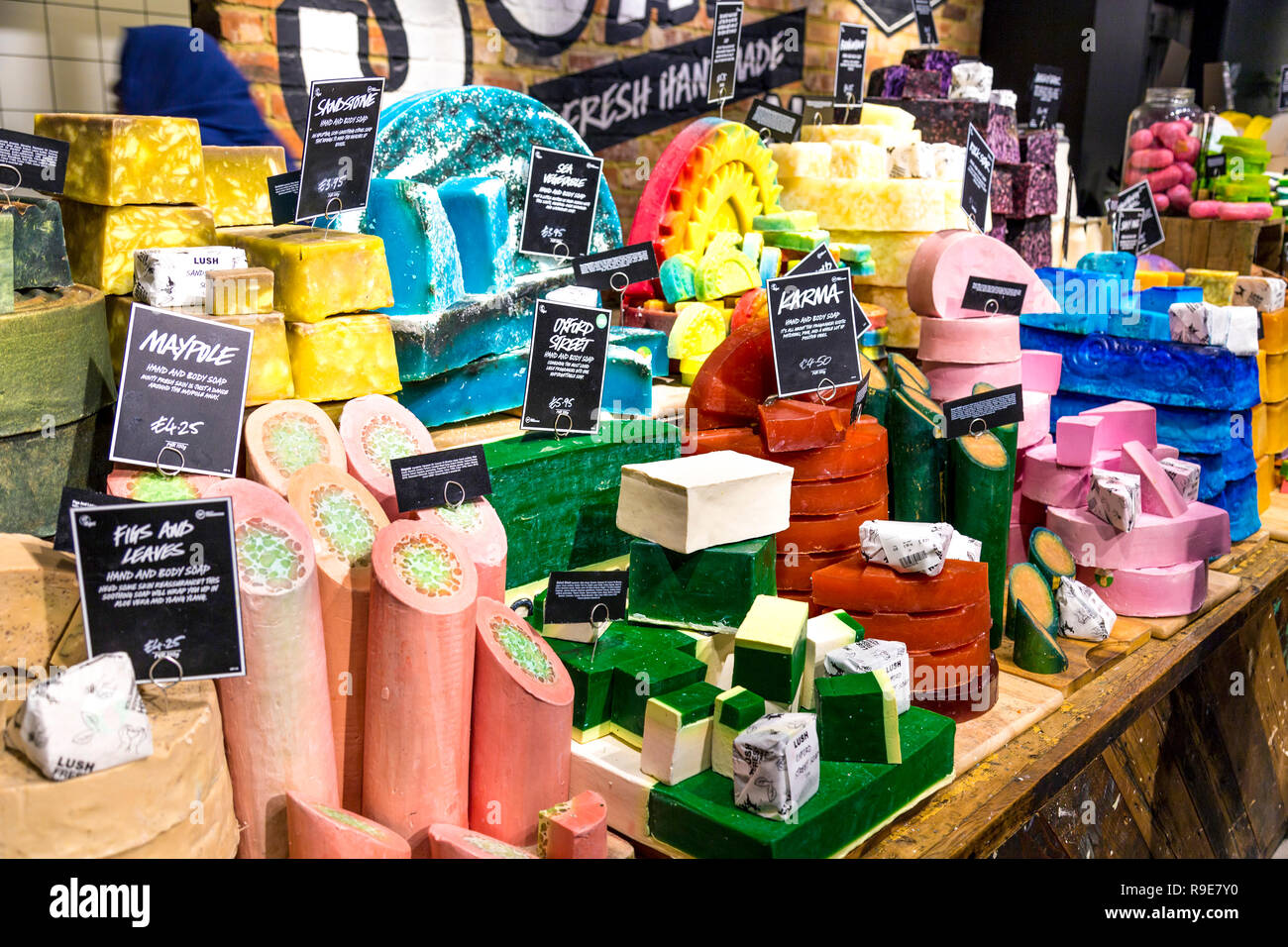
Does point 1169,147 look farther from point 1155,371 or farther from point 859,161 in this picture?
point 1155,371

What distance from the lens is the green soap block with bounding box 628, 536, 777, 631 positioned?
1.68 meters

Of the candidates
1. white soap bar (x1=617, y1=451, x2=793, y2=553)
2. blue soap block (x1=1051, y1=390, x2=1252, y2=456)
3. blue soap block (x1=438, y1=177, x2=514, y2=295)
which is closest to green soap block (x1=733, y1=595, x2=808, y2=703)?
white soap bar (x1=617, y1=451, x2=793, y2=553)

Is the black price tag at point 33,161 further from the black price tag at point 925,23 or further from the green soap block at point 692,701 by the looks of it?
the black price tag at point 925,23

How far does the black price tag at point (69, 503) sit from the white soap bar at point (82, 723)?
200 millimetres

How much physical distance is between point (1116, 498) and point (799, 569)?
0.72 m

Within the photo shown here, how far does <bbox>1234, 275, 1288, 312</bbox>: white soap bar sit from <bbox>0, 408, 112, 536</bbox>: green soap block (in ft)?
9.38

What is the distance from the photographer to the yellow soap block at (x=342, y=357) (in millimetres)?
1646

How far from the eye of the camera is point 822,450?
1.89 m

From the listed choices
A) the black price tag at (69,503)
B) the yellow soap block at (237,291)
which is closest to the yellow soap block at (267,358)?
the yellow soap block at (237,291)

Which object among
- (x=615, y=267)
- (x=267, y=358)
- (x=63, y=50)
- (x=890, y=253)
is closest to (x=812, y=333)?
(x=615, y=267)

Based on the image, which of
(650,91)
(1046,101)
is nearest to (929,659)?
(650,91)

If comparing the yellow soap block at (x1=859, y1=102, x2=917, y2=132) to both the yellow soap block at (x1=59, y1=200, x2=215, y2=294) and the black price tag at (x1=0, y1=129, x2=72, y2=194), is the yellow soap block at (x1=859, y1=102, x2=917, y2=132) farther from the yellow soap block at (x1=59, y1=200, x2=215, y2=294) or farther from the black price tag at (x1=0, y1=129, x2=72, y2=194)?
the black price tag at (x1=0, y1=129, x2=72, y2=194)

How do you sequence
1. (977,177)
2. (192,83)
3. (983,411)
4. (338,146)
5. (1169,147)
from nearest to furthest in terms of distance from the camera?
(338,146) < (983,411) < (192,83) < (977,177) < (1169,147)

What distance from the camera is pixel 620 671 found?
1.55 metres
